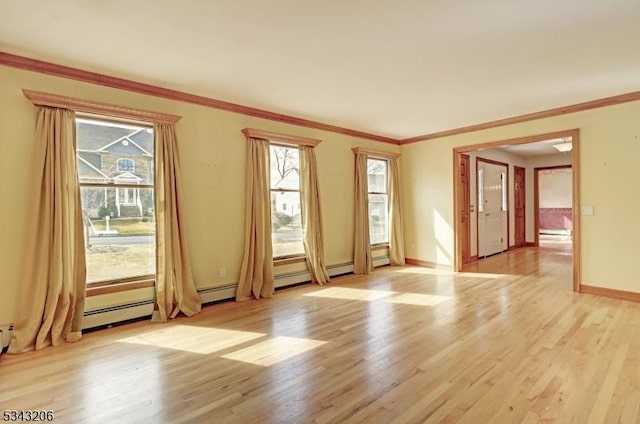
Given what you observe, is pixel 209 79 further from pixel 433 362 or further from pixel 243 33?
pixel 433 362

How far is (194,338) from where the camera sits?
313cm

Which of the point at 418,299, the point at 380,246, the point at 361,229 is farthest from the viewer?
the point at 380,246

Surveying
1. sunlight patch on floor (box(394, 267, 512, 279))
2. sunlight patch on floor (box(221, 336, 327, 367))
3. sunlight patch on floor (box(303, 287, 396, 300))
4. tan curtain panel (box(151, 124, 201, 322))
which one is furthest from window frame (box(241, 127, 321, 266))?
sunlight patch on floor (box(394, 267, 512, 279))

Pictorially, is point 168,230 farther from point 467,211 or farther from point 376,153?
point 467,211

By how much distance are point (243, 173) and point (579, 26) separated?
3.68 meters

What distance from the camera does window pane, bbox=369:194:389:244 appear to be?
6383 millimetres

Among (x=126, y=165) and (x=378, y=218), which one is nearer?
(x=126, y=165)

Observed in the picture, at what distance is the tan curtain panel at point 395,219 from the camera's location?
6.50m

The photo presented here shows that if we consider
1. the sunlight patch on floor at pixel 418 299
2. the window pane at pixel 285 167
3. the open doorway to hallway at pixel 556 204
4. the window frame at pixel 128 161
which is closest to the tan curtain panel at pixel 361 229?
the window pane at pixel 285 167

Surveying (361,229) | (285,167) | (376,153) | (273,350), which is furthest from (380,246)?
(273,350)

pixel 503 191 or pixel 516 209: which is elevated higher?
pixel 503 191

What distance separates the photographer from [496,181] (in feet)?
26.6

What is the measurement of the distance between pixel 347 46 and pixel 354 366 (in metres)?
2.58

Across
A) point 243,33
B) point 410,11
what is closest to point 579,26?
point 410,11
